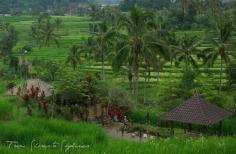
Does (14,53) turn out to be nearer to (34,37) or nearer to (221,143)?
(34,37)

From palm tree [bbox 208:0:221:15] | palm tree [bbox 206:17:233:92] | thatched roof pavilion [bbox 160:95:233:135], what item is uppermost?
palm tree [bbox 208:0:221:15]

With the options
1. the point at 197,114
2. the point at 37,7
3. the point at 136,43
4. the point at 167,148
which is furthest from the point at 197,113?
the point at 37,7

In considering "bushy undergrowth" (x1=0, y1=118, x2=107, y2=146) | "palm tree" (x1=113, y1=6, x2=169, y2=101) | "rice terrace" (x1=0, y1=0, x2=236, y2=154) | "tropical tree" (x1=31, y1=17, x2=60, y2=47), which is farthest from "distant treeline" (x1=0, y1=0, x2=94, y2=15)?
"bushy undergrowth" (x1=0, y1=118, x2=107, y2=146)

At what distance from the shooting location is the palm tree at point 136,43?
118 feet

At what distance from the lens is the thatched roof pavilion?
25.4 meters

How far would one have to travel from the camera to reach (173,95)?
3431 cm

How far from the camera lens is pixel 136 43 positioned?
3612 centimetres

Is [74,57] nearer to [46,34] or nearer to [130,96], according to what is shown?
[130,96]

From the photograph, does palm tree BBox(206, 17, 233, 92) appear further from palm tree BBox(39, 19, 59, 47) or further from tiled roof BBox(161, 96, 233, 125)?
palm tree BBox(39, 19, 59, 47)

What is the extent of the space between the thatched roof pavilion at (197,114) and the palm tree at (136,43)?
33.2 ft

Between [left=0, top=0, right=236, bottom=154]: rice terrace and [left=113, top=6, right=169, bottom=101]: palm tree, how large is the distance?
0.25 ft

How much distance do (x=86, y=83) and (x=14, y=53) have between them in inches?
1907

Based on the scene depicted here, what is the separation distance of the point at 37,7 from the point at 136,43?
124 metres

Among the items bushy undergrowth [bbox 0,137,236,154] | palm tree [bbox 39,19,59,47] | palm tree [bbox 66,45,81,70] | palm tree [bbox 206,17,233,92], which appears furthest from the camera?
palm tree [bbox 39,19,59,47]
